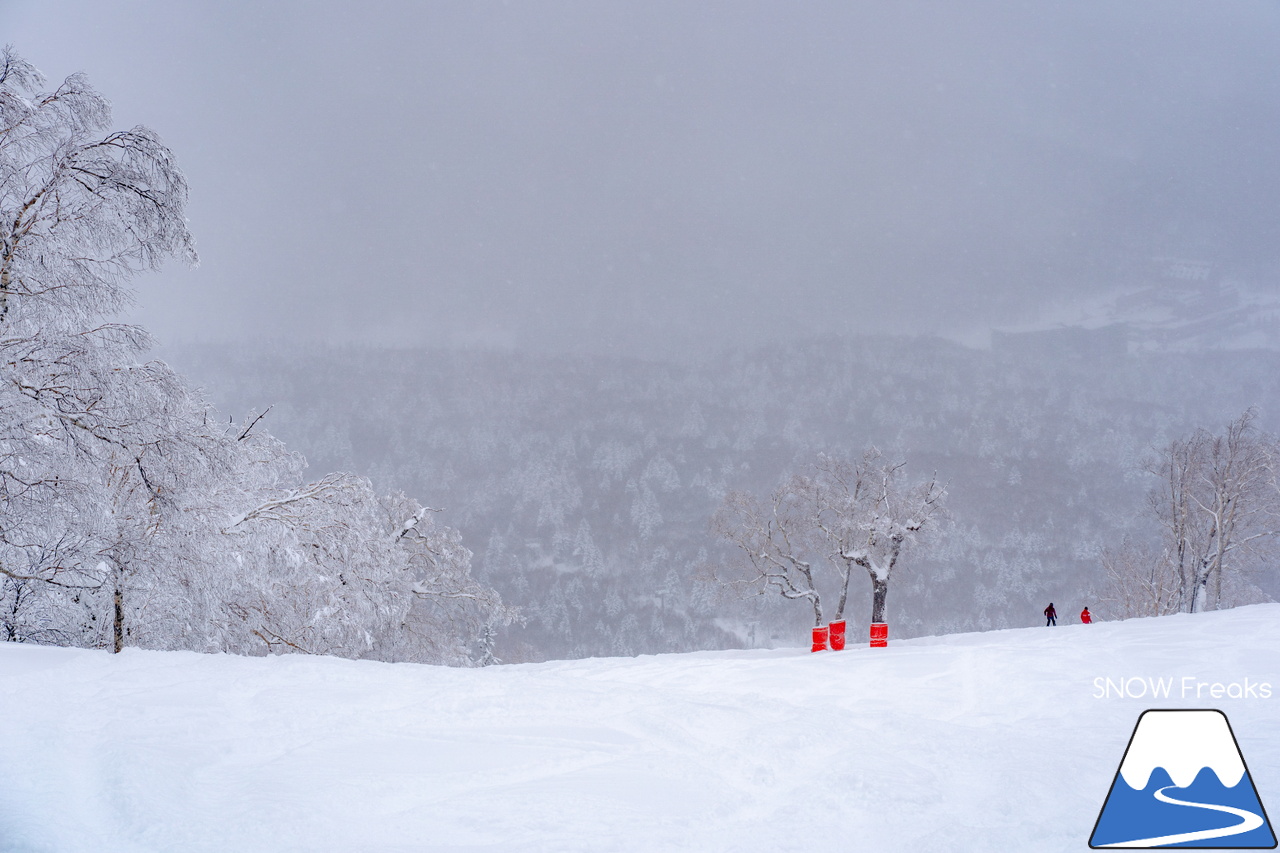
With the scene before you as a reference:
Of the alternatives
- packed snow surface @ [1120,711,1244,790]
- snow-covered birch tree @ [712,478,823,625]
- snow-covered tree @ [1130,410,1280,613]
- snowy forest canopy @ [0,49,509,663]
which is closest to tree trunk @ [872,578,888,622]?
snow-covered birch tree @ [712,478,823,625]

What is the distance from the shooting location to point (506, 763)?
3693 mm

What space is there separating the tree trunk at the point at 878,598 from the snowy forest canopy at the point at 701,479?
215cm

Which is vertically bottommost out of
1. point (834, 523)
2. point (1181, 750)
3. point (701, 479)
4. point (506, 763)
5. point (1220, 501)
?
point (506, 763)

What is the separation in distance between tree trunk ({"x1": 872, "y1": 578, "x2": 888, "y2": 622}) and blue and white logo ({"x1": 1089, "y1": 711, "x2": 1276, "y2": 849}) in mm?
19893

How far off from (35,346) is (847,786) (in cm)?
869

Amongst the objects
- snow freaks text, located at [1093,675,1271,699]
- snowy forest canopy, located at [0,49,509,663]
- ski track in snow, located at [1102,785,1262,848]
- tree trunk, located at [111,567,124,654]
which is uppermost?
snowy forest canopy, located at [0,49,509,663]

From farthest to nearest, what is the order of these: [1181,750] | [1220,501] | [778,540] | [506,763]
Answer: [1220,501]
[778,540]
[506,763]
[1181,750]

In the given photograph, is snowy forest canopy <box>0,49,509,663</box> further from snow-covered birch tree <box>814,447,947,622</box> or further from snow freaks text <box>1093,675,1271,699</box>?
snow-covered birch tree <box>814,447,947,622</box>

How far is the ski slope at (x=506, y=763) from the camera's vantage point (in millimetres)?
2857

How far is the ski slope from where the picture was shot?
286 cm

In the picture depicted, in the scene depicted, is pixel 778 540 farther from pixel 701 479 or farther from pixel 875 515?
pixel 701 479

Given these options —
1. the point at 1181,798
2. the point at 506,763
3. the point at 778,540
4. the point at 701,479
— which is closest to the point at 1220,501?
the point at 778,540

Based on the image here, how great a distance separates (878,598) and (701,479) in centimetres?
11727

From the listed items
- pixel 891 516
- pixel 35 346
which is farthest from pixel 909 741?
pixel 891 516
